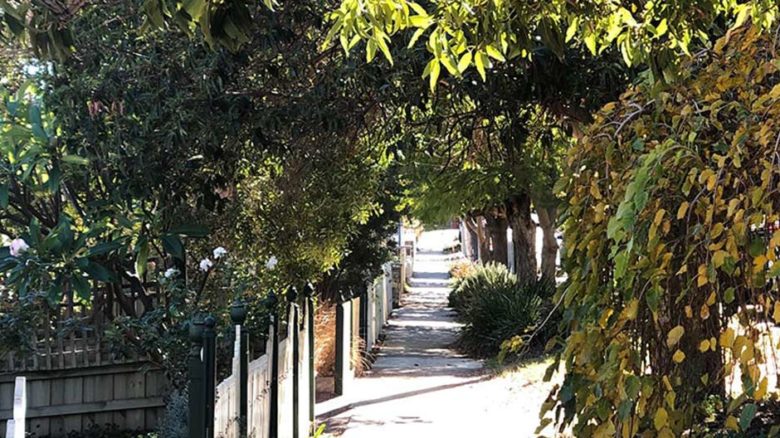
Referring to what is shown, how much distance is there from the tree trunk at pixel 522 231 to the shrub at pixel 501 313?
2.76 m

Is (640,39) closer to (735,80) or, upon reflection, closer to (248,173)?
(735,80)

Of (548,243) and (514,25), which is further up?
(514,25)

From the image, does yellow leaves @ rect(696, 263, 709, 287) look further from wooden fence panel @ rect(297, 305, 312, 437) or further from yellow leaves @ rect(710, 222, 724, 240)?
wooden fence panel @ rect(297, 305, 312, 437)

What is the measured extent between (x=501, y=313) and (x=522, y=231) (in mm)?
4791

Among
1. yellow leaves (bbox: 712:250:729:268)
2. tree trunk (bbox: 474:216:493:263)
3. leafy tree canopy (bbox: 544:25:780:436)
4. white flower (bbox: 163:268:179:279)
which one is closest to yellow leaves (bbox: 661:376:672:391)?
leafy tree canopy (bbox: 544:25:780:436)

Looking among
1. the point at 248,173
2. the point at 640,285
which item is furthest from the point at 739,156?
the point at 248,173

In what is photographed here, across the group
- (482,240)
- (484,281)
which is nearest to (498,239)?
(482,240)

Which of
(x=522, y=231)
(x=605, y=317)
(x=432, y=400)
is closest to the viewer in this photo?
(x=605, y=317)

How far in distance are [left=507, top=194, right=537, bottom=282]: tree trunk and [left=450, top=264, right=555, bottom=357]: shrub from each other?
9.06ft

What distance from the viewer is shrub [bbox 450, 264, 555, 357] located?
46.3ft

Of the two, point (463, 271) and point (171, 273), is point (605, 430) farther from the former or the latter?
point (463, 271)

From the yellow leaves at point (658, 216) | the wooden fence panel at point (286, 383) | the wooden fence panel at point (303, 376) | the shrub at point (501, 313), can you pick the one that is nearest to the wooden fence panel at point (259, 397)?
the wooden fence panel at point (286, 383)

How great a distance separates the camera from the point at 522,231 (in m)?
19.0

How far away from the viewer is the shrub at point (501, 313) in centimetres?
1410
